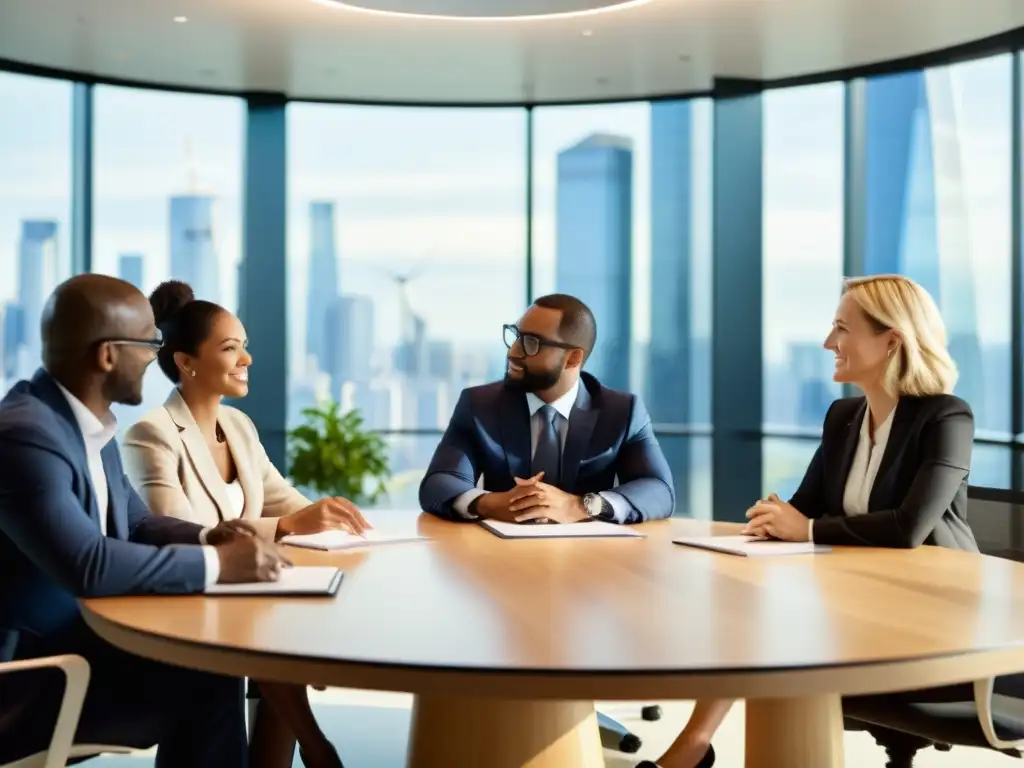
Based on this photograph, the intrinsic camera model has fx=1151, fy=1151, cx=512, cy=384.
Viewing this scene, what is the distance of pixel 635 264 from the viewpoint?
8312 mm

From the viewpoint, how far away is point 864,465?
3.13 metres

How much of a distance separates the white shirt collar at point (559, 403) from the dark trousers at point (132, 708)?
1490 millimetres

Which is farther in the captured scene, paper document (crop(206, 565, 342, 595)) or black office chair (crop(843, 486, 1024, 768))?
black office chair (crop(843, 486, 1024, 768))

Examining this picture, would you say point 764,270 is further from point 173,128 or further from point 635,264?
point 173,128

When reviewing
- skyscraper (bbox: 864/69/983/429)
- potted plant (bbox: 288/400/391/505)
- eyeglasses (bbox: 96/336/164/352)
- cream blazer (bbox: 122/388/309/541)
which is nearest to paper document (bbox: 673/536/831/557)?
cream blazer (bbox: 122/388/309/541)

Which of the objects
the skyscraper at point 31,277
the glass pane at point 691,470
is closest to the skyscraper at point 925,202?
the glass pane at point 691,470

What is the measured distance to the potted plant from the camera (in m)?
7.99

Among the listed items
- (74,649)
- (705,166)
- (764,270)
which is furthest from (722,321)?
(74,649)

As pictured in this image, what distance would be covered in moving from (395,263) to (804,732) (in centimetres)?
638

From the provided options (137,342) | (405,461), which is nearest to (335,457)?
(405,461)

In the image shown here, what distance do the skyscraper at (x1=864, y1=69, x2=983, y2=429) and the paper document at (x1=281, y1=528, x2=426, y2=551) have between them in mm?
4682

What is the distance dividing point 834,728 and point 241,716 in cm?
127

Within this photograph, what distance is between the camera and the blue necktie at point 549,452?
3.57m

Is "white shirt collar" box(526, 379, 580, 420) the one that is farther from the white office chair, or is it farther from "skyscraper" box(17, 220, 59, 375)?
"skyscraper" box(17, 220, 59, 375)
